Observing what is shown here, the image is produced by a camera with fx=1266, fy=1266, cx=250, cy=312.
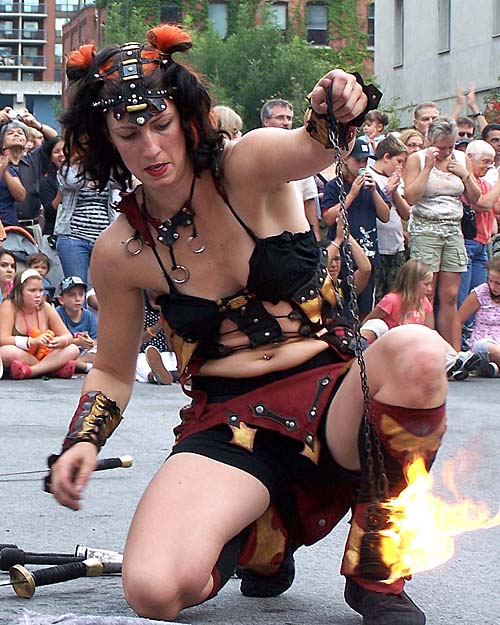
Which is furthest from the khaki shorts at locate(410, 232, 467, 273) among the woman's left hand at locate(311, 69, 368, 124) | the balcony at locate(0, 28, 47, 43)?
the balcony at locate(0, 28, 47, 43)

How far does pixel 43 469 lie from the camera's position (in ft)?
17.9

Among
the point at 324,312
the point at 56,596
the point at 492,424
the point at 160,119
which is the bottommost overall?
the point at 492,424

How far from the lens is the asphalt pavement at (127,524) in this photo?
331 centimetres

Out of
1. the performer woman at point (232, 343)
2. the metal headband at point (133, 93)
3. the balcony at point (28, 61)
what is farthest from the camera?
the balcony at point (28, 61)

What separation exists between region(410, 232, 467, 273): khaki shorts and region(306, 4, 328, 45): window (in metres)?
39.3

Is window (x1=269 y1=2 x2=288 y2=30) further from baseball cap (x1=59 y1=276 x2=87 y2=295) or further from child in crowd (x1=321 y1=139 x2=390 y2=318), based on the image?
baseball cap (x1=59 y1=276 x2=87 y2=295)

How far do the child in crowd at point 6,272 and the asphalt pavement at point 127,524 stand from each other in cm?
185

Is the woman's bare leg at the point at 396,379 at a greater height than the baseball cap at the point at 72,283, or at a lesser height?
greater

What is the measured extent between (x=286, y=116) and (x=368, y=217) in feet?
3.05

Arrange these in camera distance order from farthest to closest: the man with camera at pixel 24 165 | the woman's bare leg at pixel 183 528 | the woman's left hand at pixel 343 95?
1. the man with camera at pixel 24 165
2. the woman's bare leg at pixel 183 528
3. the woman's left hand at pixel 343 95

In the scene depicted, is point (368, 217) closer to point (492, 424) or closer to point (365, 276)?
point (365, 276)

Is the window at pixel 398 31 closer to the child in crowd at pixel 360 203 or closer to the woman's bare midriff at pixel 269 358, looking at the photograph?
the child in crowd at pixel 360 203

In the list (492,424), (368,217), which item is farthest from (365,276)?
(492,424)

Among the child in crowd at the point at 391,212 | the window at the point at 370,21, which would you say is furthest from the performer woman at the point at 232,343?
the window at the point at 370,21
